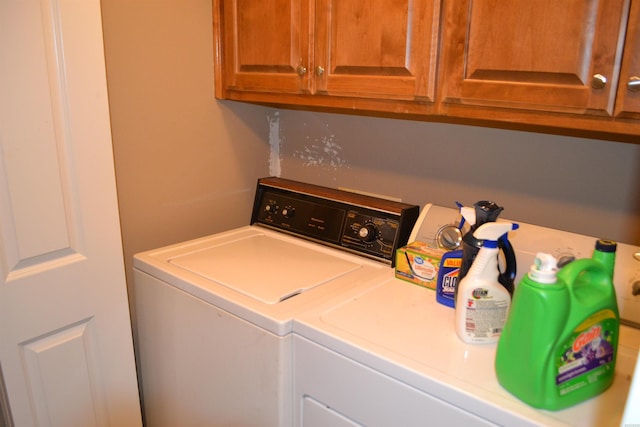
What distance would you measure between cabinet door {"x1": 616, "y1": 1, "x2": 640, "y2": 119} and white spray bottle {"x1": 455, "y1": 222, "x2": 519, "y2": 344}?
1.09 feet

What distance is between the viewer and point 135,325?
5.59 ft

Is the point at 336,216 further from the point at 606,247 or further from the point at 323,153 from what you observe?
the point at 606,247

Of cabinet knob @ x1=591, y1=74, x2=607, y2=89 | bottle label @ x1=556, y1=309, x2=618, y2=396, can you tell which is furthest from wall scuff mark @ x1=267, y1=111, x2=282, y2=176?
bottle label @ x1=556, y1=309, x2=618, y2=396

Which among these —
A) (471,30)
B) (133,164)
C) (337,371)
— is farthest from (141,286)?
(471,30)

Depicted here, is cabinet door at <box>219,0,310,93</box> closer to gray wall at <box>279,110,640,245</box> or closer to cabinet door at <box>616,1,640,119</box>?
gray wall at <box>279,110,640,245</box>

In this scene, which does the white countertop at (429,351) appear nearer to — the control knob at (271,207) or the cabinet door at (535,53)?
the cabinet door at (535,53)

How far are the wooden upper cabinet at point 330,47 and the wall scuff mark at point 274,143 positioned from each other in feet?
0.97

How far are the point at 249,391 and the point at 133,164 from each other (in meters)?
0.84

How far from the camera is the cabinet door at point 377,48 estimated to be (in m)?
1.20

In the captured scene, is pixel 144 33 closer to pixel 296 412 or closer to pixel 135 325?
pixel 135 325

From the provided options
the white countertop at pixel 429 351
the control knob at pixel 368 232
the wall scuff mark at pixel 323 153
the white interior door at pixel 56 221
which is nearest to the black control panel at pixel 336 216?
the control knob at pixel 368 232

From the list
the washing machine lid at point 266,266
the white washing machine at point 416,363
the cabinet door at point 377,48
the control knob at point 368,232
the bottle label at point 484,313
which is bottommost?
the white washing machine at point 416,363

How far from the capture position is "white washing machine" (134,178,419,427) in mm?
1240

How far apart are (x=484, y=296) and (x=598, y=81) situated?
1.66ft
